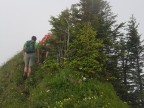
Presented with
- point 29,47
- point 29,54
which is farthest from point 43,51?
point 29,47

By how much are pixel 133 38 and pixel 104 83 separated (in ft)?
43.8

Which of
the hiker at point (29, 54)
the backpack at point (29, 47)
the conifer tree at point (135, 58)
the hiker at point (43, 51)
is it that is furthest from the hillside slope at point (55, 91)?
the conifer tree at point (135, 58)

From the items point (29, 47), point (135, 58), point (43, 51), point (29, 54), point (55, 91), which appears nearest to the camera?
point (55, 91)

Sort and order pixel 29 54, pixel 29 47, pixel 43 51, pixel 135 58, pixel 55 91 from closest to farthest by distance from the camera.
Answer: pixel 55 91 < pixel 29 47 < pixel 29 54 < pixel 43 51 < pixel 135 58

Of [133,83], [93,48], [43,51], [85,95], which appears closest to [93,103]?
[85,95]

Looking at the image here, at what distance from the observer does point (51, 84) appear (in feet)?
62.5

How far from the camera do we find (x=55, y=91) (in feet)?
60.5

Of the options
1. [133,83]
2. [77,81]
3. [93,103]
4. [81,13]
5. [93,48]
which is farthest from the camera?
[133,83]

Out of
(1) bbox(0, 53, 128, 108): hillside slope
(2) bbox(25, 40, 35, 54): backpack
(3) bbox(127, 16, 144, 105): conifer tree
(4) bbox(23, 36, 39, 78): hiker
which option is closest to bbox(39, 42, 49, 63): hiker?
(1) bbox(0, 53, 128, 108): hillside slope

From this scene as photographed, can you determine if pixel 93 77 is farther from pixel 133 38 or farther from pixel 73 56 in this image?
pixel 133 38

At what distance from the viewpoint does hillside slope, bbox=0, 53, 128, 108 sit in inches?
677

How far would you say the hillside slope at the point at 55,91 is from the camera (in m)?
17.2

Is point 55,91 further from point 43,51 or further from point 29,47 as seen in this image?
point 43,51

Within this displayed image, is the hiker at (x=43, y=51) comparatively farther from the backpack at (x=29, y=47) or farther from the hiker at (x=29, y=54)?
the backpack at (x=29, y=47)
